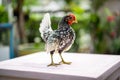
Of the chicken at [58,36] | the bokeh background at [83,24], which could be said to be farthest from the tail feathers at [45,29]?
the bokeh background at [83,24]

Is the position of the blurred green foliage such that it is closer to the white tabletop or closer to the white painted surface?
the white painted surface

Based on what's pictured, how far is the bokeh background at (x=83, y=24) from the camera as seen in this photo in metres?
4.50

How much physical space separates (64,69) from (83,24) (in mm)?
3410

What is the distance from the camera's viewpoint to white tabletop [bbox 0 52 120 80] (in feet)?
4.04

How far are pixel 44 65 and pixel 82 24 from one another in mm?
3322

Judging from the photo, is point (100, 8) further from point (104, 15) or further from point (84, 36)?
point (84, 36)

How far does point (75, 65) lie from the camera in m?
1.46

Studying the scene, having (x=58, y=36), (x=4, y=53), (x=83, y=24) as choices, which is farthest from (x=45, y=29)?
(x=83, y=24)

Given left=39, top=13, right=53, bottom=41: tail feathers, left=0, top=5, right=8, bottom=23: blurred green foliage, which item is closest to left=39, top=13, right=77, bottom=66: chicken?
left=39, top=13, right=53, bottom=41: tail feathers

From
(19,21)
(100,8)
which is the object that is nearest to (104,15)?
(100,8)

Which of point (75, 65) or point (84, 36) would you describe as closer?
point (75, 65)

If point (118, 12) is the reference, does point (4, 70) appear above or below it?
below

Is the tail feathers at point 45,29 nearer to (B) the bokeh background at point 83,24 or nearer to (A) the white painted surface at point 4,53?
(A) the white painted surface at point 4,53

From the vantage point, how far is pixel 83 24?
4.73 metres
